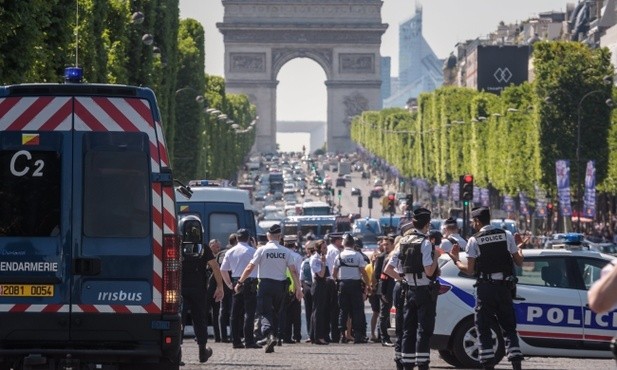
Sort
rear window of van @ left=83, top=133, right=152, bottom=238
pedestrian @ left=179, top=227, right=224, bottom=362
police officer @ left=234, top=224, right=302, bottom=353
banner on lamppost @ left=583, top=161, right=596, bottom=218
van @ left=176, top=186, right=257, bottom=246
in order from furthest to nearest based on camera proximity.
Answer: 1. banner on lamppost @ left=583, top=161, right=596, bottom=218
2. van @ left=176, top=186, right=257, bottom=246
3. police officer @ left=234, top=224, right=302, bottom=353
4. pedestrian @ left=179, top=227, right=224, bottom=362
5. rear window of van @ left=83, top=133, right=152, bottom=238

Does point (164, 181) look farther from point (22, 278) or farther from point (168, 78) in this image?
point (168, 78)

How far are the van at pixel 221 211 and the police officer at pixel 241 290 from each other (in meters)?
7.40

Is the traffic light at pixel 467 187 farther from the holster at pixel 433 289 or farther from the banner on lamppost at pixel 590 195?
the holster at pixel 433 289

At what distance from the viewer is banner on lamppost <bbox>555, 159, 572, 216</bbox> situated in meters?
65.3

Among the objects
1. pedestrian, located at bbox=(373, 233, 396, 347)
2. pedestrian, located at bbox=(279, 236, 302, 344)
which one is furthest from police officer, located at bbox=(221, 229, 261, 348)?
pedestrian, located at bbox=(279, 236, 302, 344)

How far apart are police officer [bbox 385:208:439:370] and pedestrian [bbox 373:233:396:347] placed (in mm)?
8157

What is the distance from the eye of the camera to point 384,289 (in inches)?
1093

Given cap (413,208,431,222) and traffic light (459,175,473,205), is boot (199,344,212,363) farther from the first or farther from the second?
traffic light (459,175,473,205)

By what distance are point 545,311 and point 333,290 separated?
8.96m

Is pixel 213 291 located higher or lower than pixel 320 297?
higher

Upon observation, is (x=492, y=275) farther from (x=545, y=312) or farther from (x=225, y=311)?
(x=225, y=311)

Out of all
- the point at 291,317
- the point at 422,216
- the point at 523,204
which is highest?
the point at 422,216

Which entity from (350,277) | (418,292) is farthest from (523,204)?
(418,292)

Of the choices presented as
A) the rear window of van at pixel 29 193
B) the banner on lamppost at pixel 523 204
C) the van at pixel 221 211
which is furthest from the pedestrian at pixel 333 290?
the banner on lamppost at pixel 523 204
